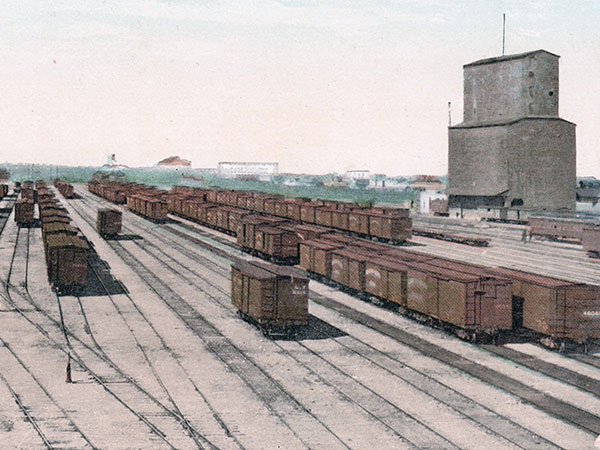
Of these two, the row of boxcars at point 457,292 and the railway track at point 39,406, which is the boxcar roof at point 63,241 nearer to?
the row of boxcars at point 457,292

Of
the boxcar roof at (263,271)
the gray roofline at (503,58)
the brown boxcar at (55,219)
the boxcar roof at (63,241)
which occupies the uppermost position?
the gray roofline at (503,58)

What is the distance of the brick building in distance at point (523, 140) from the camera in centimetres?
7462

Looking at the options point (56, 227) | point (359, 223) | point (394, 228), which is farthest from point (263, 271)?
point (359, 223)

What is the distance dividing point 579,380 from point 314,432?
9.79 meters

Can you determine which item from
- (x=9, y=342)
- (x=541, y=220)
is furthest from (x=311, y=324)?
(x=541, y=220)

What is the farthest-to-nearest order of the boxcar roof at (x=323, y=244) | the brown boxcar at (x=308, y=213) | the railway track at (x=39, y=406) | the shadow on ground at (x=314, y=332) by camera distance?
the brown boxcar at (x=308, y=213) → the boxcar roof at (x=323, y=244) → the shadow on ground at (x=314, y=332) → the railway track at (x=39, y=406)

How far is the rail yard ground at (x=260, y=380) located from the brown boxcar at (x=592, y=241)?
2529 centimetres

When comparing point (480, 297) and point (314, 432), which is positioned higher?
point (480, 297)

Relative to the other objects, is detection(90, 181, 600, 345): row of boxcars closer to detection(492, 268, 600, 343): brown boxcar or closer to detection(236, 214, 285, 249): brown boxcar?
detection(492, 268, 600, 343): brown boxcar

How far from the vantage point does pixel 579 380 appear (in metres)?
20.1

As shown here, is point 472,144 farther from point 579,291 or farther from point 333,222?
point 579,291

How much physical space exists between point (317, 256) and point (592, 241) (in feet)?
82.2

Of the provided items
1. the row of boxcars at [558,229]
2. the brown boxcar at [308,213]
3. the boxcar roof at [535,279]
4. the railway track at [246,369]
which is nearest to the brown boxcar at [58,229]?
the railway track at [246,369]

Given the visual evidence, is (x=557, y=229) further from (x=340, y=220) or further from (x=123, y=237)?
(x=123, y=237)
